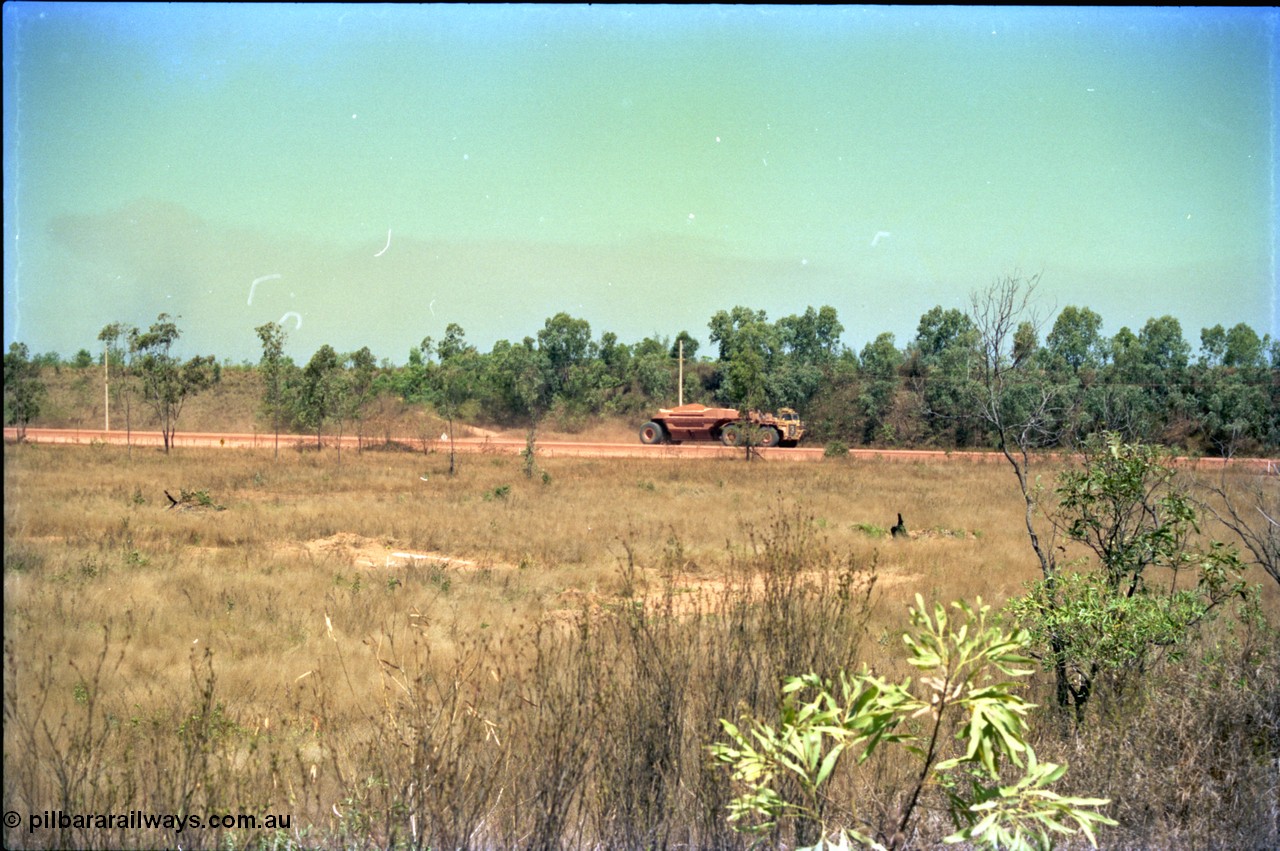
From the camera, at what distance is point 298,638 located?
8.68 meters

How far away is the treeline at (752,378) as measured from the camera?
2142 cm

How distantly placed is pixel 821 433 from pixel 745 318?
885cm

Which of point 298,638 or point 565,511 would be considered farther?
point 565,511

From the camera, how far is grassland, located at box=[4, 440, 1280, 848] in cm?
365

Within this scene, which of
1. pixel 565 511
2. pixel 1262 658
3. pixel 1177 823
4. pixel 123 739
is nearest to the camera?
pixel 1177 823

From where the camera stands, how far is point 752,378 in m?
32.8

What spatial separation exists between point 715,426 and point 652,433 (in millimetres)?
2602

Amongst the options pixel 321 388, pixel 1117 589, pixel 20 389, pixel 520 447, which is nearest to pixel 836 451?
pixel 520 447

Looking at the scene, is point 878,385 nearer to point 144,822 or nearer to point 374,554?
point 374,554

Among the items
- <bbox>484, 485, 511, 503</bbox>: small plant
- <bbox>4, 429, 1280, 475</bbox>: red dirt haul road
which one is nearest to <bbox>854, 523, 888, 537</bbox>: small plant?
<bbox>484, 485, 511, 503</bbox>: small plant

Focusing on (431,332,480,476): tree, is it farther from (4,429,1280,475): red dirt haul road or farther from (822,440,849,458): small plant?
(822,440,849,458): small plant

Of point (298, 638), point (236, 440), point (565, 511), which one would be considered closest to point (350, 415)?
point (236, 440)

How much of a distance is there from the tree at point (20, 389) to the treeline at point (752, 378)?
0.24 ft

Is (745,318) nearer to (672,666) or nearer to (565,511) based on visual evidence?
(565,511)
